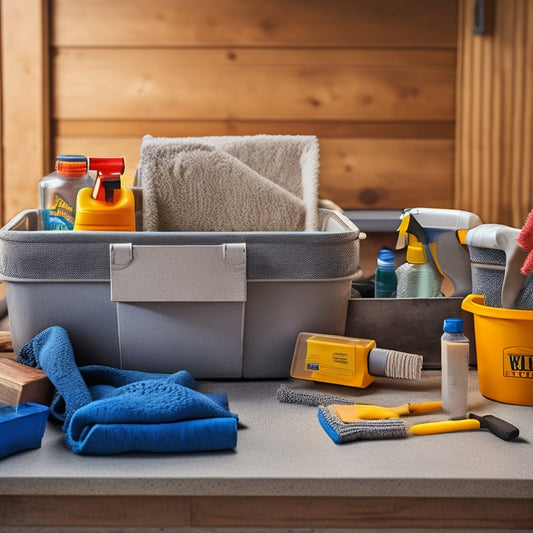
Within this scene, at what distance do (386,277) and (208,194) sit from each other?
26 cm

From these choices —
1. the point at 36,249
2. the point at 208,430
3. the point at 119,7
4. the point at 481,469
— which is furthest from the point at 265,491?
the point at 119,7

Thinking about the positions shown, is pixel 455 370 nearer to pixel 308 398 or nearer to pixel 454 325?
pixel 454 325

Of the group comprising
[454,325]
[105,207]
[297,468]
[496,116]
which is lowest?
[297,468]

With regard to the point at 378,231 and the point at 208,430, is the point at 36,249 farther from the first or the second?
the point at 378,231

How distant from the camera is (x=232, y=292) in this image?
0.86 metres

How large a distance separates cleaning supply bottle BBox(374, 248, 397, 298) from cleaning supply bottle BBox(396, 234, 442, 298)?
1cm

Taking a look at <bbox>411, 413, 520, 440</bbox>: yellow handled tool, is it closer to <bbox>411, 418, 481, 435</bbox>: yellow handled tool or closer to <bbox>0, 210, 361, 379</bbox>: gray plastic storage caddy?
<bbox>411, 418, 481, 435</bbox>: yellow handled tool

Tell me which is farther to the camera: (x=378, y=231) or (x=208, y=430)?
(x=378, y=231)

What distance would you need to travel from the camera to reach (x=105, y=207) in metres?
0.92

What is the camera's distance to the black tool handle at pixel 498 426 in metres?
0.73

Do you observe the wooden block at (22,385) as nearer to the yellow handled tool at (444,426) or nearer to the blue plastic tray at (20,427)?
the blue plastic tray at (20,427)

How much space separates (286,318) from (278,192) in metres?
0.24

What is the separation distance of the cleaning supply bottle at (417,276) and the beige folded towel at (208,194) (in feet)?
0.48

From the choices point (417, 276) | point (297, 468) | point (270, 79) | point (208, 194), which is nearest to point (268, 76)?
point (270, 79)
